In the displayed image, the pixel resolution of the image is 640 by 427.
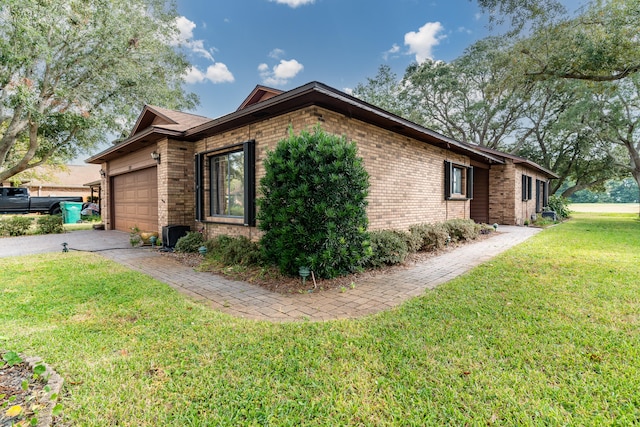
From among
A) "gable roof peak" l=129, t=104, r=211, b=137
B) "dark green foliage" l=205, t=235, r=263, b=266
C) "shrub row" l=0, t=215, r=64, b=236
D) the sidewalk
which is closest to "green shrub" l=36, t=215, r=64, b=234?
"shrub row" l=0, t=215, r=64, b=236

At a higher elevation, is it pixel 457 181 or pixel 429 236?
pixel 457 181

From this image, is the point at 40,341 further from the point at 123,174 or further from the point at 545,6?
the point at 545,6

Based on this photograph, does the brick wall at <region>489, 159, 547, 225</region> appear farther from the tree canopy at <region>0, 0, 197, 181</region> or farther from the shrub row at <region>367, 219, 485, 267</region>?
the tree canopy at <region>0, 0, 197, 181</region>

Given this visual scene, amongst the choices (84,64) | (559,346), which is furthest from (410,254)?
(84,64)

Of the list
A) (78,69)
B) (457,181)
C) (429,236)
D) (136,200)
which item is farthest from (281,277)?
(78,69)

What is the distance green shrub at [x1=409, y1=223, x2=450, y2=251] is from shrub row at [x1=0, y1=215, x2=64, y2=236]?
12.5m

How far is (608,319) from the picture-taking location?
3.23 m

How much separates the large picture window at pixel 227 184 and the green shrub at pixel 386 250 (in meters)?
3.10

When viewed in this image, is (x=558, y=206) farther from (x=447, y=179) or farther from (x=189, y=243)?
(x=189, y=243)

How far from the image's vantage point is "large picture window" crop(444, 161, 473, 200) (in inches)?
380

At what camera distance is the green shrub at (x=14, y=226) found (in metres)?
10.5

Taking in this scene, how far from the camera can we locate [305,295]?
420 cm

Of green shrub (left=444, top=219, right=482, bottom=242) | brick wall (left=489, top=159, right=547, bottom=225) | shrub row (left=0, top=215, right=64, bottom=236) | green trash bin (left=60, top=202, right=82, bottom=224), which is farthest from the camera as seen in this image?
green trash bin (left=60, top=202, right=82, bottom=224)

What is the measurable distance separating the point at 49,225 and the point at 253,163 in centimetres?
983
